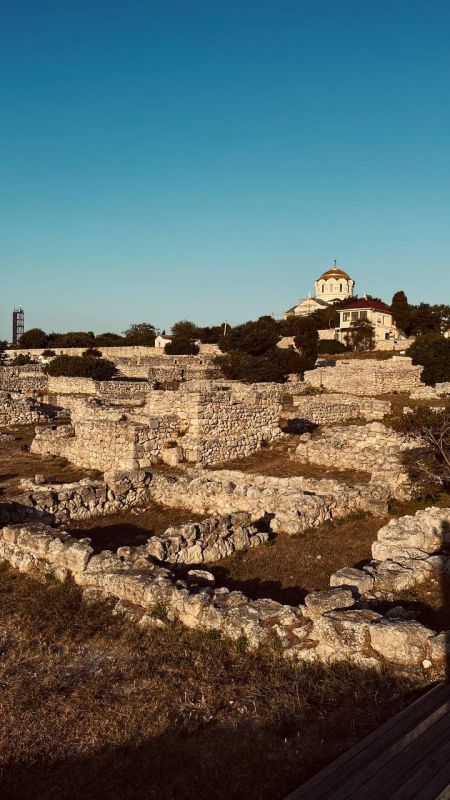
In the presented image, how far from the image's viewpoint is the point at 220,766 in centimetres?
463

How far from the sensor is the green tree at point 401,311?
2991 inches

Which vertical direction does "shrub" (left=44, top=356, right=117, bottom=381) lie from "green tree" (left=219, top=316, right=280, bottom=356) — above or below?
below

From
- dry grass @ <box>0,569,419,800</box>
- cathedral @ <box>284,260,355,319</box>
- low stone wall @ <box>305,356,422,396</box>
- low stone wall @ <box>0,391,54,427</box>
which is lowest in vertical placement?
dry grass @ <box>0,569,419,800</box>

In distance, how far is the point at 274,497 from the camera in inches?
486

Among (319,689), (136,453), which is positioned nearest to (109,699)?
(319,689)

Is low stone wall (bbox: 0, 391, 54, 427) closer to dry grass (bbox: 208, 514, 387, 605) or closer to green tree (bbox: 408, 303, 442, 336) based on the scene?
dry grass (bbox: 208, 514, 387, 605)

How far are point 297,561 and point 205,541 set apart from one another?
174cm

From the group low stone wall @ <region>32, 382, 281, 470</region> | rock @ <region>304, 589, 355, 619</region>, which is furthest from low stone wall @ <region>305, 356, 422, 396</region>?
rock @ <region>304, 589, 355, 619</region>

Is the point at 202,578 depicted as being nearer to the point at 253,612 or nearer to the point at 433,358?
the point at 253,612

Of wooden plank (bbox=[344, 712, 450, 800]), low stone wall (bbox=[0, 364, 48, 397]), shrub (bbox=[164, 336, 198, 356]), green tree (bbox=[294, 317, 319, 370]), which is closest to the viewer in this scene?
wooden plank (bbox=[344, 712, 450, 800])

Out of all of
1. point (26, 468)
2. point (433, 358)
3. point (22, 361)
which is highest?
point (433, 358)

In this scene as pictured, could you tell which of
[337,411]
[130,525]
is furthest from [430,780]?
[337,411]

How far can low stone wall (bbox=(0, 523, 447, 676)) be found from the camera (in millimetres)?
6055

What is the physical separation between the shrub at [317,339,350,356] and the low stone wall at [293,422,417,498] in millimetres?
44858
